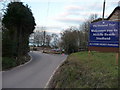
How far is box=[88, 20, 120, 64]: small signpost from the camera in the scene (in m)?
9.98

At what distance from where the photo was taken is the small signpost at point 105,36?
32.8 feet

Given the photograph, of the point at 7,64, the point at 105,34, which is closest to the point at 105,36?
the point at 105,34

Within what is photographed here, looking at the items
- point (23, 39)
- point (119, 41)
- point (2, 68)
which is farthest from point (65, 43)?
point (119, 41)

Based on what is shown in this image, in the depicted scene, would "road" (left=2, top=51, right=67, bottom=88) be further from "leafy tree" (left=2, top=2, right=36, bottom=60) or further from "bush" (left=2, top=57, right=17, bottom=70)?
"leafy tree" (left=2, top=2, right=36, bottom=60)

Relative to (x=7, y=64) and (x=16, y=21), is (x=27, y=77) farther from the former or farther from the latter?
(x=16, y=21)

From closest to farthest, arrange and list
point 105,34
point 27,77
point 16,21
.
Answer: point 105,34
point 27,77
point 16,21

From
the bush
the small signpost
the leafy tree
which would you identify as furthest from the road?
the leafy tree

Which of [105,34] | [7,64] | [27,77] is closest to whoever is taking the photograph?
[105,34]

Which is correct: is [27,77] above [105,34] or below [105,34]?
below

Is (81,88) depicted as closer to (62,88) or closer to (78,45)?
(62,88)

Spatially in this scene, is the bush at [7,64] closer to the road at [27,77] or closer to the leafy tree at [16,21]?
the road at [27,77]

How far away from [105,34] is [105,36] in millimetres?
109

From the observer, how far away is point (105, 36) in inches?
404

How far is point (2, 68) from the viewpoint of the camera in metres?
25.7
